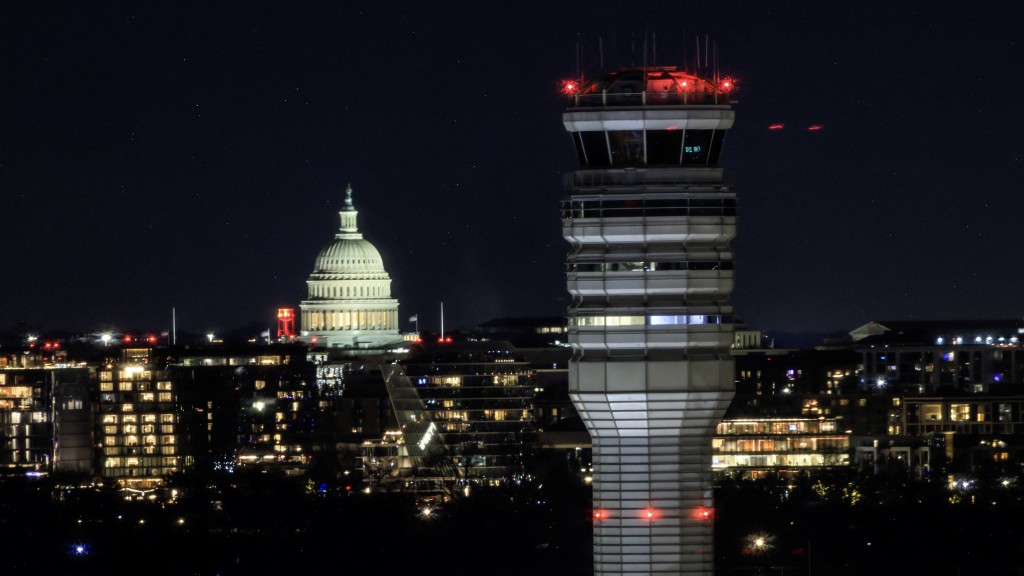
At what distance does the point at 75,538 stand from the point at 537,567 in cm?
2243

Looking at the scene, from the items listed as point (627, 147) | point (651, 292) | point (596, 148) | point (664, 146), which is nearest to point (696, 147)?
point (664, 146)

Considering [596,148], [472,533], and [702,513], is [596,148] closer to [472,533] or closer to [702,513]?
[702,513]

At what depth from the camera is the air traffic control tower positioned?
86625 mm

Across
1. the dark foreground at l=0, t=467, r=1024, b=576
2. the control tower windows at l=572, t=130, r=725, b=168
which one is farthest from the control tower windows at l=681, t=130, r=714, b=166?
the dark foreground at l=0, t=467, r=1024, b=576

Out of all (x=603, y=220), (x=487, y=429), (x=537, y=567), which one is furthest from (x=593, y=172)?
(x=487, y=429)

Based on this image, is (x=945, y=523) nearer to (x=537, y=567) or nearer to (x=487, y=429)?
(x=537, y=567)

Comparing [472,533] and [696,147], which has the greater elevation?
[696,147]

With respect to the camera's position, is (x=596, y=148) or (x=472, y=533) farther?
(x=472, y=533)

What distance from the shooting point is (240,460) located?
197875mm

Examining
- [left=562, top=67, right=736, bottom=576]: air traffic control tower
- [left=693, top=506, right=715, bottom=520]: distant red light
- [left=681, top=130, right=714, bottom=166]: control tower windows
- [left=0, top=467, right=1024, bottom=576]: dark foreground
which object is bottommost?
[left=0, top=467, right=1024, bottom=576]: dark foreground

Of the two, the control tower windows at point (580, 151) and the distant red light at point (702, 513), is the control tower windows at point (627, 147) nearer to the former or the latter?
the control tower windows at point (580, 151)

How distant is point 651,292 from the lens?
87000 millimetres

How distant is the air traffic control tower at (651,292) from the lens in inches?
3410

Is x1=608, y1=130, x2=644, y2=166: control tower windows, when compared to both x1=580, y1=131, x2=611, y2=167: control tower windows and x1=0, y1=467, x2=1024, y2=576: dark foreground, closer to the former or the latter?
x1=580, y1=131, x2=611, y2=167: control tower windows
